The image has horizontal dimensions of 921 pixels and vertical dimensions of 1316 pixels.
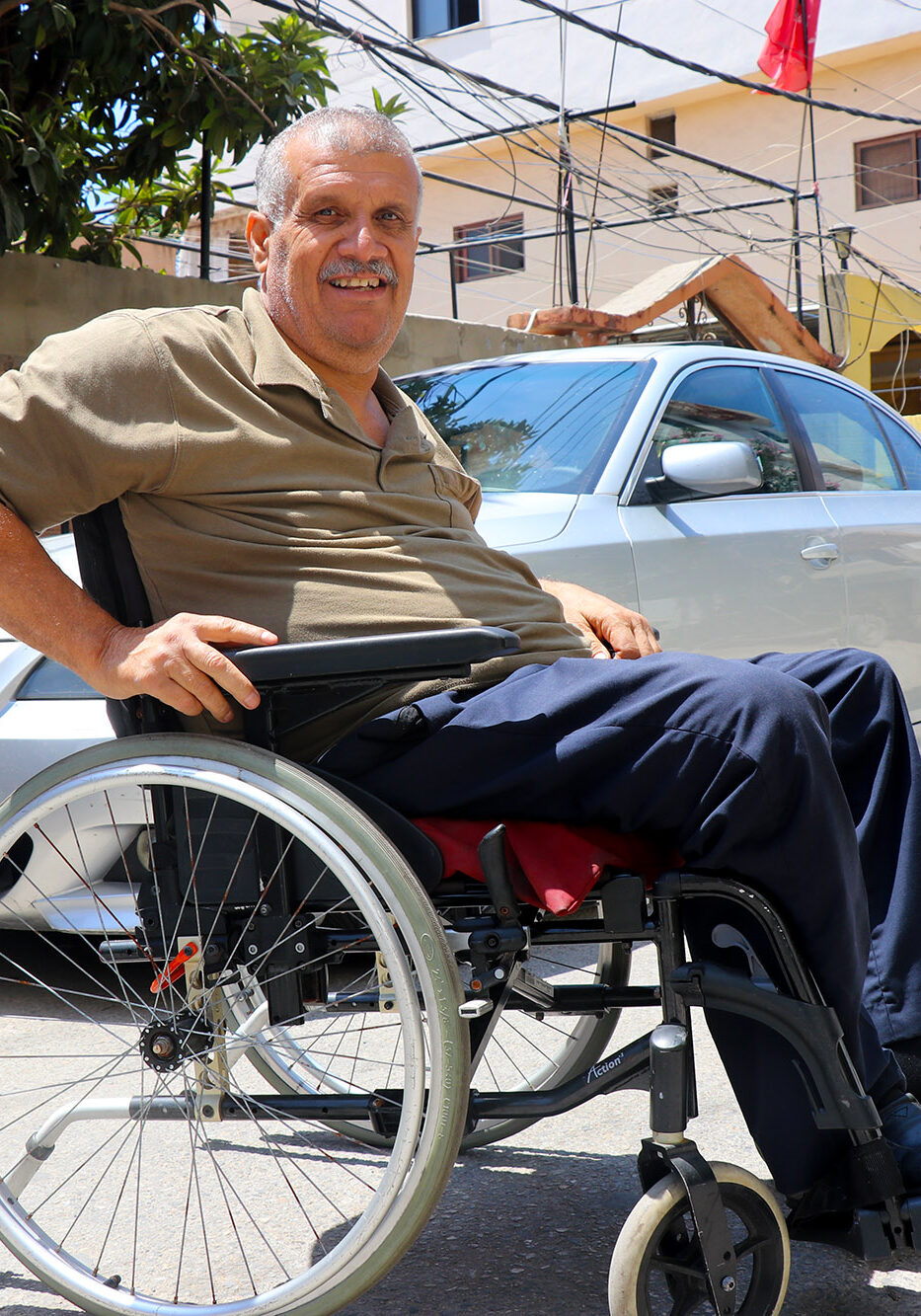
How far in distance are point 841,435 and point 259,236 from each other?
10.6 ft

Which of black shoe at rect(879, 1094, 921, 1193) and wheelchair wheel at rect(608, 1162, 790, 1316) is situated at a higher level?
black shoe at rect(879, 1094, 921, 1193)

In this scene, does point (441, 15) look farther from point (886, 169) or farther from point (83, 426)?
point (83, 426)

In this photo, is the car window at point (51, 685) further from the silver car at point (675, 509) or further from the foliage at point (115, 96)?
the foliage at point (115, 96)

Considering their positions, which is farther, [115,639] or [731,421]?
[731,421]

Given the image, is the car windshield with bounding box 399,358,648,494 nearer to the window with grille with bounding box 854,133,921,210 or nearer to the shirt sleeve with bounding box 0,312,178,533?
the shirt sleeve with bounding box 0,312,178,533

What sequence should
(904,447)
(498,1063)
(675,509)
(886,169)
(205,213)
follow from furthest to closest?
(886,169) → (205,213) → (904,447) → (675,509) → (498,1063)

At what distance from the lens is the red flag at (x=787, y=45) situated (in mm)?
14055

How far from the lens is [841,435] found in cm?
502

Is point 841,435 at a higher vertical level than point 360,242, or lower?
lower

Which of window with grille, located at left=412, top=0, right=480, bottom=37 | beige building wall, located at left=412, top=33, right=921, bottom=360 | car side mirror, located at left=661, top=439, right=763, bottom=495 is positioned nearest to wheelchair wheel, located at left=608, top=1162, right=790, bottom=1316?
car side mirror, located at left=661, top=439, right=763, bottom=495

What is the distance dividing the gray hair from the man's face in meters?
0.01

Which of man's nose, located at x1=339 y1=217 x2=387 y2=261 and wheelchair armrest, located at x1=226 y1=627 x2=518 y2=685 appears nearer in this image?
wheelchair armrest, located at x1=226 y1=627 x2=518 y2=685

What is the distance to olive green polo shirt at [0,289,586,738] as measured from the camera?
186cm

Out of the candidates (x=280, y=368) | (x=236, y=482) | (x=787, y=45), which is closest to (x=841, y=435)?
(x=280, y=368)
